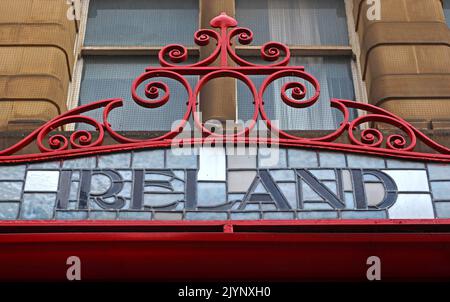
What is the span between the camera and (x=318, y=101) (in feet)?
30.0

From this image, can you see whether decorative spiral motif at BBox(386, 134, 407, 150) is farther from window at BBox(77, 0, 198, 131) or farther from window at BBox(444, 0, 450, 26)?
window at BBox(444, 0, 450, 26)

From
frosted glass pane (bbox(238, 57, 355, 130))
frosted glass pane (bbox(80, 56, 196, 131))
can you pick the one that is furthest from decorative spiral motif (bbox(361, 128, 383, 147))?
frosted glass pane (bbox(80, 56, 196, 131))

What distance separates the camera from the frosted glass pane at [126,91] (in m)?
8.86

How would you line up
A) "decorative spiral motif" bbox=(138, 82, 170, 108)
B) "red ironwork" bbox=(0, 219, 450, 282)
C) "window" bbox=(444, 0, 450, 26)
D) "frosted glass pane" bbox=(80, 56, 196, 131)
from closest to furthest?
"red ironwork" bbox=(0, 219, 450, 282) → "decorative spiral motif" bbox=(138, 82, 170, 108) → "frosted glass pane" bbox=(80, 56, 196, 131) → "window" bbox=(444, 0, 450, 26)

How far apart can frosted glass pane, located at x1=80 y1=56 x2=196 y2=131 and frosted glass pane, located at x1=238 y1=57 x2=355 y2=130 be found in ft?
2.48

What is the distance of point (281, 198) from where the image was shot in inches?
229

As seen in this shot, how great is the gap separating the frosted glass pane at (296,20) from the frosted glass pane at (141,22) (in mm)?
697

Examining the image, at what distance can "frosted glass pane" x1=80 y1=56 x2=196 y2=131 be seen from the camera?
8.86m

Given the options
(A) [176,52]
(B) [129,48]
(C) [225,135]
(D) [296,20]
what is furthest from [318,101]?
(C) [225,135]

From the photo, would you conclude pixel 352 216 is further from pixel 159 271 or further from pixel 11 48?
pixel 11 48

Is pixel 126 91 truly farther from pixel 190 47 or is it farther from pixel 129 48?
pixel 190 47

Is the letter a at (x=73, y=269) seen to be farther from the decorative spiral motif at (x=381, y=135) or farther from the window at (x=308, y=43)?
the window at (x=308, y=43)

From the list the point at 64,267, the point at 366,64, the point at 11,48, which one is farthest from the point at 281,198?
the point at 11,48

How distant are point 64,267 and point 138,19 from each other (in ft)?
17.3
